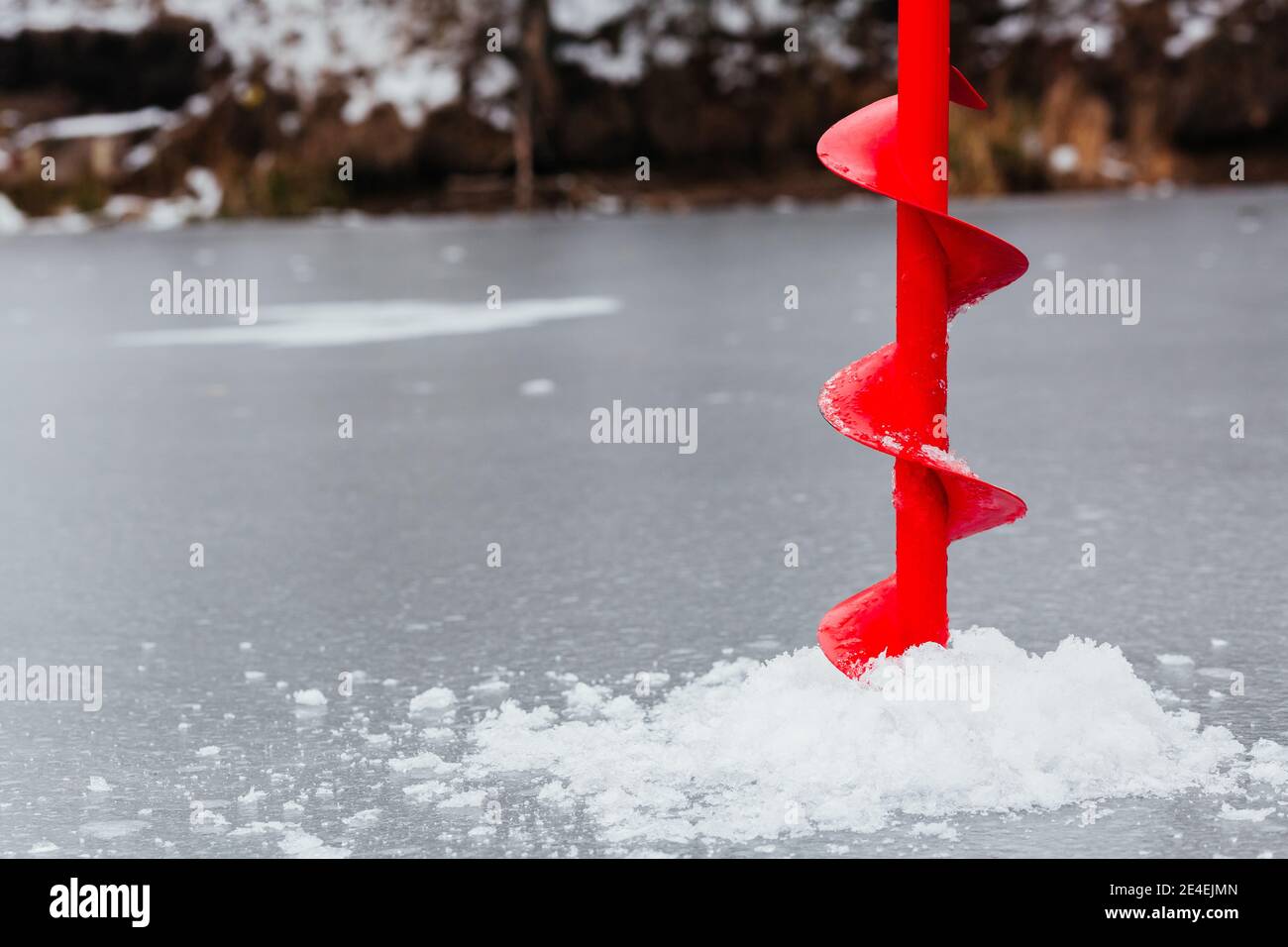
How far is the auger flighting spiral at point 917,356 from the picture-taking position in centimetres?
304

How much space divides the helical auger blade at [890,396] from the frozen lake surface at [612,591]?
129 mm

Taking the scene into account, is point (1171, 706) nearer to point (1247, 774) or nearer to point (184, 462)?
point (1247, 774)

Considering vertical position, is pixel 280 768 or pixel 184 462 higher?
pixel 280 768

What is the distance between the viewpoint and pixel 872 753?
2.90 meters

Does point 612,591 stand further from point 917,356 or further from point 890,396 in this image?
point 917,356

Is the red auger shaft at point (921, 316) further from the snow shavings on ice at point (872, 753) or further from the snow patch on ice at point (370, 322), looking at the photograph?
the snow patch on ice at point (370, 322)

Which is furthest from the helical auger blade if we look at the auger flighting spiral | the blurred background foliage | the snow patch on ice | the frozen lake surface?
the blurred background foliage

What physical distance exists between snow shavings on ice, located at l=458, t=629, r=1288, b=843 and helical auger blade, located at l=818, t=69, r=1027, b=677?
10 centimetres

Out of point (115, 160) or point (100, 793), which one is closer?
point (100, 793)

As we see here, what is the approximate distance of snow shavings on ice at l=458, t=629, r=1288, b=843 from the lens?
278cm

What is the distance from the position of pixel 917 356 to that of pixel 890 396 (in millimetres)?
113
